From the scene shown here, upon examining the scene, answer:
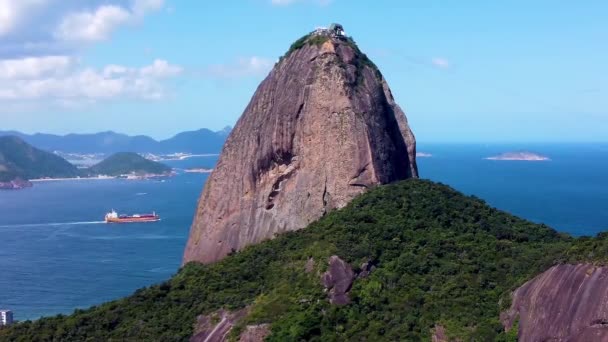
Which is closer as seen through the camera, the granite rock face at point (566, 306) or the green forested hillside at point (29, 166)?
the granite rock face at point (566, 306)

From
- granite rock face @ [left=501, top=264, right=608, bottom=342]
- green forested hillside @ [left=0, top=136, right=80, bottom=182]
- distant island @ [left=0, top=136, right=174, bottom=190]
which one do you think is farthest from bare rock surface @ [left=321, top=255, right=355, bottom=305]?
green forested hillside @ [left=0, top=136, right=80, bottom=182]

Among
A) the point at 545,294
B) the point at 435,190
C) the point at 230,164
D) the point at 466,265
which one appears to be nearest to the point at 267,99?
the point at 230,164

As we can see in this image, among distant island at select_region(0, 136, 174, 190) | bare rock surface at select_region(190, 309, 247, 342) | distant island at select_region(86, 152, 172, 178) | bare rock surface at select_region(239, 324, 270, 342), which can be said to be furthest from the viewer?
distant island at select_region(86, 152, 172, 178)

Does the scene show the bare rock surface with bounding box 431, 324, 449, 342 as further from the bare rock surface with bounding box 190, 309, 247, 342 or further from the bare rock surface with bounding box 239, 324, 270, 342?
the bare rock surface with bounding box 190, 309, 247, 342

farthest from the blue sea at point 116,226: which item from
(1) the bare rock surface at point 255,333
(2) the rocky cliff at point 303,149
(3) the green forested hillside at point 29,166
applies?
(1) the bare rock surface at point 255,333

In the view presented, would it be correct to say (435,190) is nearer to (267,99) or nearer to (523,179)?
(267,99)

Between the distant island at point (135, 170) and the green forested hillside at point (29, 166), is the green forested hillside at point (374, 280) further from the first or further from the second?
the green forested hillside at point (29, 166)
